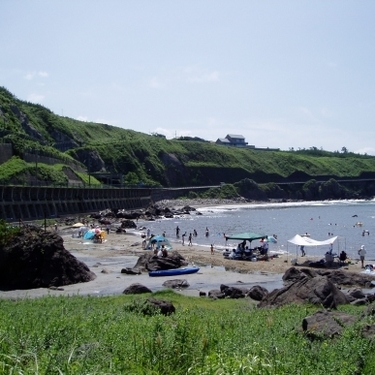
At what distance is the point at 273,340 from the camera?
12312mm

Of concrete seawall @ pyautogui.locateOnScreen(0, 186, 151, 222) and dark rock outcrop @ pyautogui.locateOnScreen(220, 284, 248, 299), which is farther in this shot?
concrete seawall @ pyautogui.locateOnScreen(0, 186, 151, 222)

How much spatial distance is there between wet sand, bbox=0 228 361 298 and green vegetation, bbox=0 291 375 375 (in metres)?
12.5

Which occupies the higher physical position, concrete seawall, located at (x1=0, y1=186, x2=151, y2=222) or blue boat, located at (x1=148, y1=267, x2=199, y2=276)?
concrete seawall, located at (x1=0, y1=186, x2=151, y2=222)

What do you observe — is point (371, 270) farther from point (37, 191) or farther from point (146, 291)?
point (37, 191)

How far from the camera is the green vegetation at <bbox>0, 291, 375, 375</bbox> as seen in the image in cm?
773

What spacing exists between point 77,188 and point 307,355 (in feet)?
→ 294

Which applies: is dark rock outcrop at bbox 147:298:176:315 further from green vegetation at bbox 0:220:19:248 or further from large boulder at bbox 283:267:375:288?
large boulder at bbox 283:267:375:288

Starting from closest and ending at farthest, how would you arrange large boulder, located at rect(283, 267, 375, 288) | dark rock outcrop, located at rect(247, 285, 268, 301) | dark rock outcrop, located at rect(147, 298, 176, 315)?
dark rock outcrop, located at rect(147, 298, 176, 315) < dark rock outcrop, located at rect(247, 285, 268, 301) < large boulder, located at rect(283, 267, 375, 288)

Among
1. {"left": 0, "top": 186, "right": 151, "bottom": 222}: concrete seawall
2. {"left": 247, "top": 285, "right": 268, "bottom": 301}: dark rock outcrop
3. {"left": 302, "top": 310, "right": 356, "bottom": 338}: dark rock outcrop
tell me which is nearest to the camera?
{"left": 302, "top": 310, "right": 356, "bottom": 338}: dark rock outcrop

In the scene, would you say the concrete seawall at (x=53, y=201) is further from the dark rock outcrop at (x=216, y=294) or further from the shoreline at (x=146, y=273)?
the dark rock outcrop at (x=216, y=294)

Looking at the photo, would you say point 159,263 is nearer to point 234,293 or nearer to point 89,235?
point 234,293

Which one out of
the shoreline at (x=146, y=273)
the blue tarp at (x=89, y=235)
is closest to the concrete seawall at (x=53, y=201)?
the blue tarp at (x=89, y=235)

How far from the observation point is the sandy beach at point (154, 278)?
29.4 metres

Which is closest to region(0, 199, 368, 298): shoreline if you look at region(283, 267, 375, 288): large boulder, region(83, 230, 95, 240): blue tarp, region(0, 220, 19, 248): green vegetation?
region(83, 230, 95, 240): blue tarp
